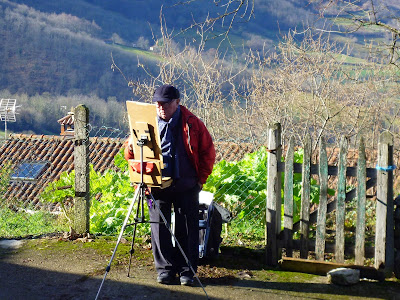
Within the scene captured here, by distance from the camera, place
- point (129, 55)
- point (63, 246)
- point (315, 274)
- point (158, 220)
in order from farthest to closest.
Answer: point (129, 55), point (63, 246), point (315, 274), point (158, 220)

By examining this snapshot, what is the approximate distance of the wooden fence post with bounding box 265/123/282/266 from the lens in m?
5.84

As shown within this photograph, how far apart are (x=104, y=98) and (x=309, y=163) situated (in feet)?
266

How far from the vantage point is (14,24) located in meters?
111

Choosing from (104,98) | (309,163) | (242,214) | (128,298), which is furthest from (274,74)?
(104,98)

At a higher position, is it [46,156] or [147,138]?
[147,138]

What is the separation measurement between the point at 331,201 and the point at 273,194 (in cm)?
58

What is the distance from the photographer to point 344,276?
17.6 ft

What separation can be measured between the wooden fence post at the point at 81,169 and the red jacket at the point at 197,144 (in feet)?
5.31

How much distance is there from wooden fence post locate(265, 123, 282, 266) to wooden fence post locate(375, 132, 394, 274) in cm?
97

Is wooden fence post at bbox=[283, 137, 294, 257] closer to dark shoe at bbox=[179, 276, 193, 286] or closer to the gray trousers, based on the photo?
the gray trousers

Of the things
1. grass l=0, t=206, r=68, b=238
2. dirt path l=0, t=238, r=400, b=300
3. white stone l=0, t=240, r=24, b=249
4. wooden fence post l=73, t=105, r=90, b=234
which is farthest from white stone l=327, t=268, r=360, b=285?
grass l=0, t=206, r=68, b=238

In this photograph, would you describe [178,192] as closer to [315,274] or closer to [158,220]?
[158,220]

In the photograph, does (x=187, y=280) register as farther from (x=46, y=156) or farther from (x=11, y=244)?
(x=46, y=156)

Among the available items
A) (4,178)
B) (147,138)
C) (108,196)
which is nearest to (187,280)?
(147,138)
